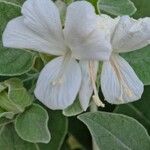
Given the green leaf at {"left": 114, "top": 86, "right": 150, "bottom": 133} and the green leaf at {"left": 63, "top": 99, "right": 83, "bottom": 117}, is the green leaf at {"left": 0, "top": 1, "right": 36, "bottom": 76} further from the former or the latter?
the green leaf at {"left": 114, "top": 86, "right": 150, "bottom": 133}

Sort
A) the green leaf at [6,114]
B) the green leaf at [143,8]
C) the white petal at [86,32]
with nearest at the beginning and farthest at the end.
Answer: the white petal at [86,32], the green leaf at [6,114], the green leaf at [143,8]

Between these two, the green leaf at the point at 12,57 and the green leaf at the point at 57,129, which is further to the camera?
the green leaf at the point at 57,129

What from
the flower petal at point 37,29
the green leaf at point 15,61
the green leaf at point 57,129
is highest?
the flower petal at point 37,29

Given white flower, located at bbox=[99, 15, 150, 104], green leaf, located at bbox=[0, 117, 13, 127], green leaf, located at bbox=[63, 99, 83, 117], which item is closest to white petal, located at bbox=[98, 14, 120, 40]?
white flower, located at bbox=[99, 15, 150, 104]

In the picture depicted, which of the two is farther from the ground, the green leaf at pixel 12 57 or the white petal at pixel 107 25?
the white petal at pixel 107 25

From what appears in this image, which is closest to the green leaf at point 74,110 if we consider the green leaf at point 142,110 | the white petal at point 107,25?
the white petal at point 107,25

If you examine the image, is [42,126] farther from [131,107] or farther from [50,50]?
[131,107]

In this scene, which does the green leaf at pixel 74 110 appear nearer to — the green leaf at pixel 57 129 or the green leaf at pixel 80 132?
the green leaf at pixel 57 129
